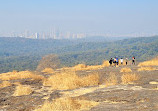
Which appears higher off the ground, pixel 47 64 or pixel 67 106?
pixel 67 106

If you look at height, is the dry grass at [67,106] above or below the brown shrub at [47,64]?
above

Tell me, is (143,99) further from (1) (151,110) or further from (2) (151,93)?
(1) (151,110)

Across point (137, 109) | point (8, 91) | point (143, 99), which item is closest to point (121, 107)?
point (137, 109)

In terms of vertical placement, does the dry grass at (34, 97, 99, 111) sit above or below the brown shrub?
above

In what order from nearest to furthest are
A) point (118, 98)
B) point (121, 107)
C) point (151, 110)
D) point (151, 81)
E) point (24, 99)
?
1. point (151, 110)
2. point (121, 107)
3. point (118, 98)
4. point (24, 99)
5. point (151, 81)

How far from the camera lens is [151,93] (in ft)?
39.9

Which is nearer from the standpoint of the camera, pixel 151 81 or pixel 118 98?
pixel 118 98

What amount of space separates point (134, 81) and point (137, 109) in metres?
7.15

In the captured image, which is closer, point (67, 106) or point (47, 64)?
point (67, 106)

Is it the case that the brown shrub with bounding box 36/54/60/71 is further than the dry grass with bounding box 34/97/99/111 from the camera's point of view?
Yes

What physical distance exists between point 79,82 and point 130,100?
245 inches

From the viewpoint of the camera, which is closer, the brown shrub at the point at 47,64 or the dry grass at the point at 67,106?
the dry grass at the point at 67,106

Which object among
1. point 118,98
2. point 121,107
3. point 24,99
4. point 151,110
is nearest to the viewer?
point 151,110

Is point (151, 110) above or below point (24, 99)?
above
